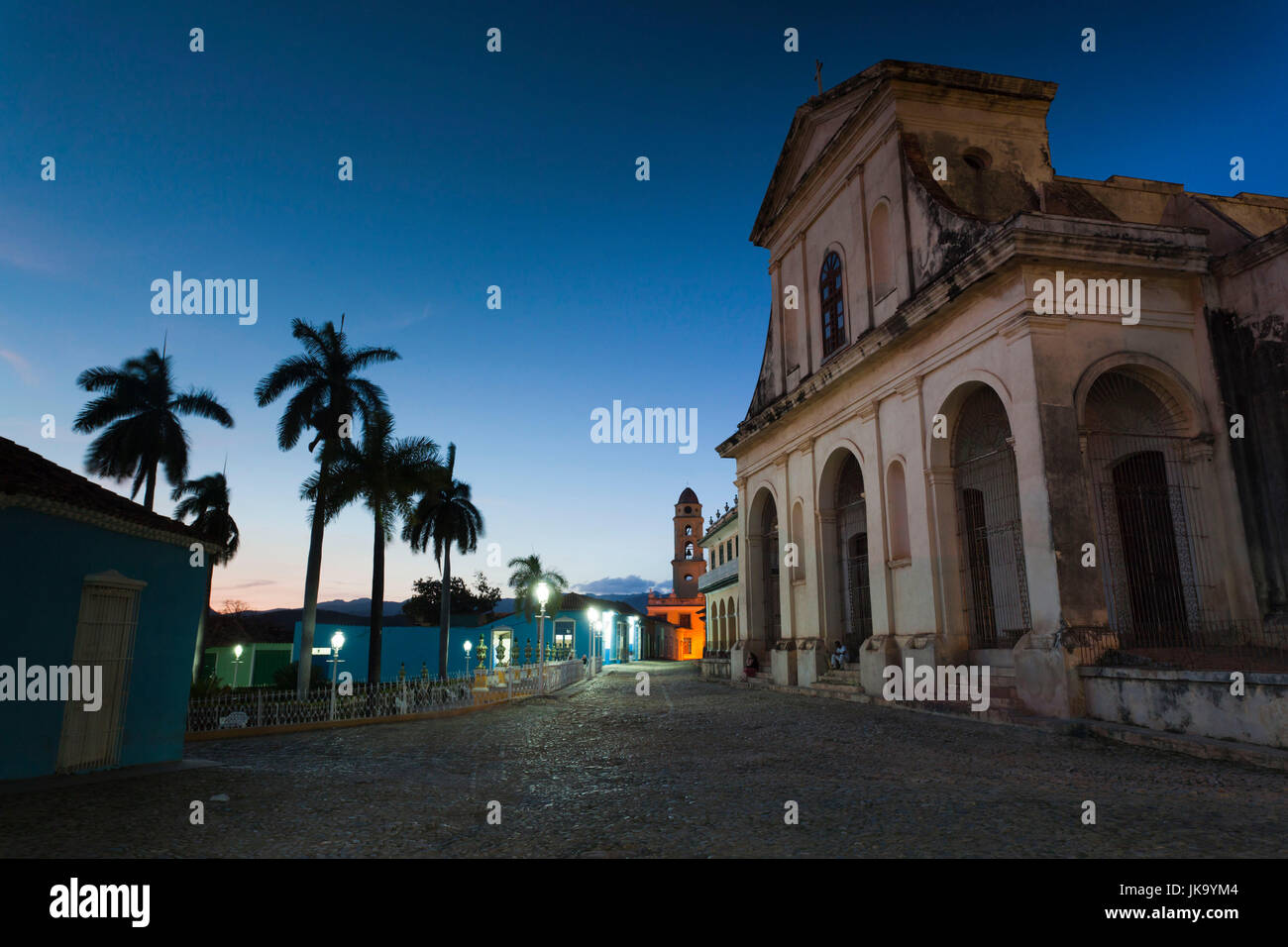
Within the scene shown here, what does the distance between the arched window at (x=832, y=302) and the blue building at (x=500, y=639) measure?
54.1 ft

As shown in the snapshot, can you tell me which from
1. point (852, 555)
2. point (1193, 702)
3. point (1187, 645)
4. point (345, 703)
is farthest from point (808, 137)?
point (345, 703)

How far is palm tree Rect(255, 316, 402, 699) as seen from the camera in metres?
21.2

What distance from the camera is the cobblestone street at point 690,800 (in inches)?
170

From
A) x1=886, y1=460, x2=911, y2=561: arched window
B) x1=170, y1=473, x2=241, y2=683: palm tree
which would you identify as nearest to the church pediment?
x1=886, y1=460, x2=911, y2=561: arched window

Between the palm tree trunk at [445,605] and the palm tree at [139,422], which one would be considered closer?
the palm tree at [139,422]

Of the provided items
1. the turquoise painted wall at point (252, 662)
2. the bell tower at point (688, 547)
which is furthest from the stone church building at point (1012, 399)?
the bell tower at point (688, 547)

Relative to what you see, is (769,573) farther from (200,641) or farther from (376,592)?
(200,641)

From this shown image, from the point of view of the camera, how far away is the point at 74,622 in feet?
25.2

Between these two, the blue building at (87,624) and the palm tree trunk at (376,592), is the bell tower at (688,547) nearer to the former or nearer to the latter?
the palm tree trunk at (376,592)

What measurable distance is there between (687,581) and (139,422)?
47.6m

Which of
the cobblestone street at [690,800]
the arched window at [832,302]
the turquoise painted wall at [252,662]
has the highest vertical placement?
the arched window at [832,302]

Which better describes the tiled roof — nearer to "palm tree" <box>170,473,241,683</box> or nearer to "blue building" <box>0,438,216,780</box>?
"blue building" <box>0,438,216,780</box>
